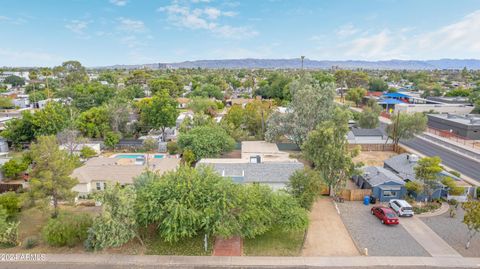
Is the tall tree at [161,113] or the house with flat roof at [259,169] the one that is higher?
the tall tree at [161,113]

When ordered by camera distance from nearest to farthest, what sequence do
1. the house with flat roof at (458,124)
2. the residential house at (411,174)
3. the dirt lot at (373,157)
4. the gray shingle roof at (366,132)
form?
the residential house at (411,174), the dirt lot at (373,157), the gray shingle roof at (366,132), the house with flat roof at (458,124)

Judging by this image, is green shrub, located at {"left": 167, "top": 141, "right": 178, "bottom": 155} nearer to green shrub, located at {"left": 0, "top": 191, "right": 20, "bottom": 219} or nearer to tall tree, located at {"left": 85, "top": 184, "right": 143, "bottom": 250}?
green shrub, located at {"left": 0, "top": 191, "right": 20, "bottom": 219}

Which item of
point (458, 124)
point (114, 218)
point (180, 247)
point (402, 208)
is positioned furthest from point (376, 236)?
point (458, 124)

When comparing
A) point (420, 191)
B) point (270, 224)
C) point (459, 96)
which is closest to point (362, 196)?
point (420, 191)

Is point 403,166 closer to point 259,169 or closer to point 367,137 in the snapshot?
point 259,169

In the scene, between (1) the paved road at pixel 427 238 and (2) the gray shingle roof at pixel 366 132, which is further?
(2) the gray shingle roof at pixel 366 132

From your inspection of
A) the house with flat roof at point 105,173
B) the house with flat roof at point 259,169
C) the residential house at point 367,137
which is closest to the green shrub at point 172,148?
the house with flat roof at point 105,173

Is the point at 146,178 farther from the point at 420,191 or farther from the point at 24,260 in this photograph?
the point at 420,191

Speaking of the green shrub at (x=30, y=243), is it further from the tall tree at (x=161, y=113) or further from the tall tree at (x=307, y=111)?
the tall tree at (x=161, y=113)
